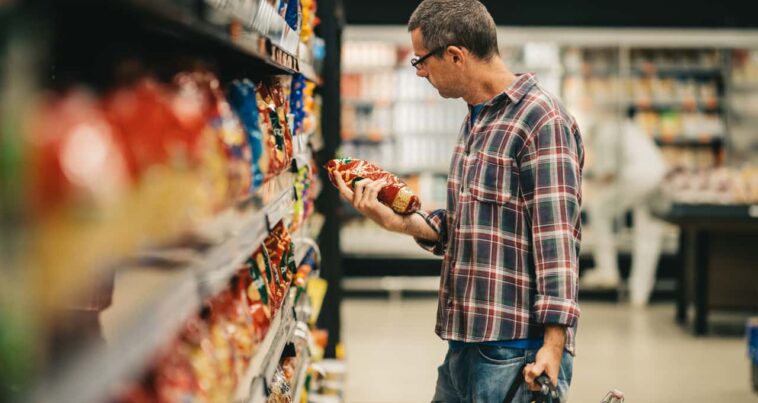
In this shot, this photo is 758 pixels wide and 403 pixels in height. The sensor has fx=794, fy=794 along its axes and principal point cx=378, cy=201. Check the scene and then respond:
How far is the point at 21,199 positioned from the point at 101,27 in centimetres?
61

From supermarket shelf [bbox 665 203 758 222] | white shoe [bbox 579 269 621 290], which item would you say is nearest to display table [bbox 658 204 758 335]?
supermarket shelf [bbox 665 203 758 222]

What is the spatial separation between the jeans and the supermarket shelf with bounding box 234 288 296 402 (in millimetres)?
503

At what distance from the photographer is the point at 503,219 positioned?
211 cm

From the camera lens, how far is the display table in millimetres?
6340

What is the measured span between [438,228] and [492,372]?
0.51 meters

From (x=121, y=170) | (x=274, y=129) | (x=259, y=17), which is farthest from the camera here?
(x=274, y=129)

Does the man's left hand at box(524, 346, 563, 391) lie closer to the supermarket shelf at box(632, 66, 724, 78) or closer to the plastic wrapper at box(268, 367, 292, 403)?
the plastic wrapper at box(268, 367, 292, 403)

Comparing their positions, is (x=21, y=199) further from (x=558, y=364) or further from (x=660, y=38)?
(x=660, y=38)

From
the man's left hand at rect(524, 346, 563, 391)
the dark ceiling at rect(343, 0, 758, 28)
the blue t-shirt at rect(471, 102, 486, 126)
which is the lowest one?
the man's left hand at rect(524, 346, 563, 391)

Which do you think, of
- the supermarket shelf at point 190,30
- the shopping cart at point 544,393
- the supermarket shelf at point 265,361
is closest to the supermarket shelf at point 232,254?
the supermarket shelf at point 265,361

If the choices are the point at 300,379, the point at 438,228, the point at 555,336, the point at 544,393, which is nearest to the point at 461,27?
the point at 438,228

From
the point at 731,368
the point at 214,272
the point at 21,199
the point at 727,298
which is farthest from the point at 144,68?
the point at 727,298

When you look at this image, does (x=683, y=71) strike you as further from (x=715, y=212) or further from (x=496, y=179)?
(x=496, y=179)

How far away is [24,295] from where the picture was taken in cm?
64
